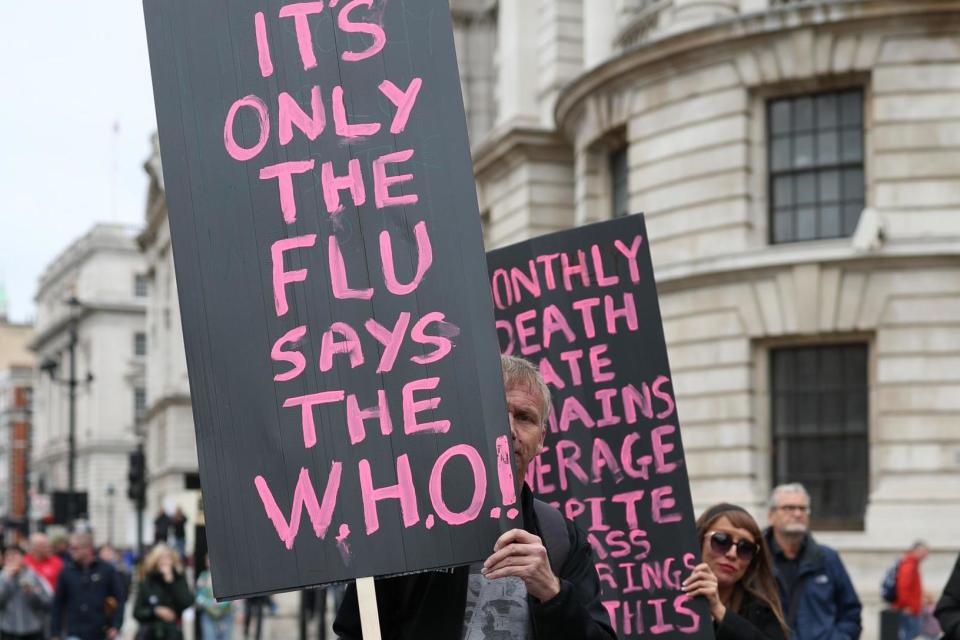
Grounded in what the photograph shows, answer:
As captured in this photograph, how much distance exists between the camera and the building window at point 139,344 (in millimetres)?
92938

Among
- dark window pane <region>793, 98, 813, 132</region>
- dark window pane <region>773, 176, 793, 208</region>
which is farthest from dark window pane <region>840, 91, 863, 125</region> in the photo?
dark window pane <region>773, 176, 793, 208</region>

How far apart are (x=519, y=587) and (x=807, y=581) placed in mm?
4190

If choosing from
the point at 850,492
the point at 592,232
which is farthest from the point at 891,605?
the point at 592,232

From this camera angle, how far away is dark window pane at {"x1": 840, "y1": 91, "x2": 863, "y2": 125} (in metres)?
19.4

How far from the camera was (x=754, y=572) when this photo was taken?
558cm

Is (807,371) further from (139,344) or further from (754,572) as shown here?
(139,344)

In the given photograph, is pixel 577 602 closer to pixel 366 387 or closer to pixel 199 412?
pixel 366 387

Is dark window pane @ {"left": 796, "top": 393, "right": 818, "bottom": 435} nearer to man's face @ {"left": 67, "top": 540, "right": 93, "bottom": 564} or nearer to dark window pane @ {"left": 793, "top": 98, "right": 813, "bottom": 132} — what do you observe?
dark window pane @ {"left": 793, "top": 98, "right": 813, "bottom": 132}

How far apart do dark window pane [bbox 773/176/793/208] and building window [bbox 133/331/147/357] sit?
3044 inches

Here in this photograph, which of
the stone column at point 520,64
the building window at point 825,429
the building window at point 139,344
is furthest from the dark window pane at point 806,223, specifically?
the building window at point 139,344

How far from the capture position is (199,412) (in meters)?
3.38

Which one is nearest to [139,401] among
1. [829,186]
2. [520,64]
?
[520,64]

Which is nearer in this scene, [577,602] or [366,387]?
[577,602]

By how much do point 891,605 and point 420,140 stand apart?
1355cm
